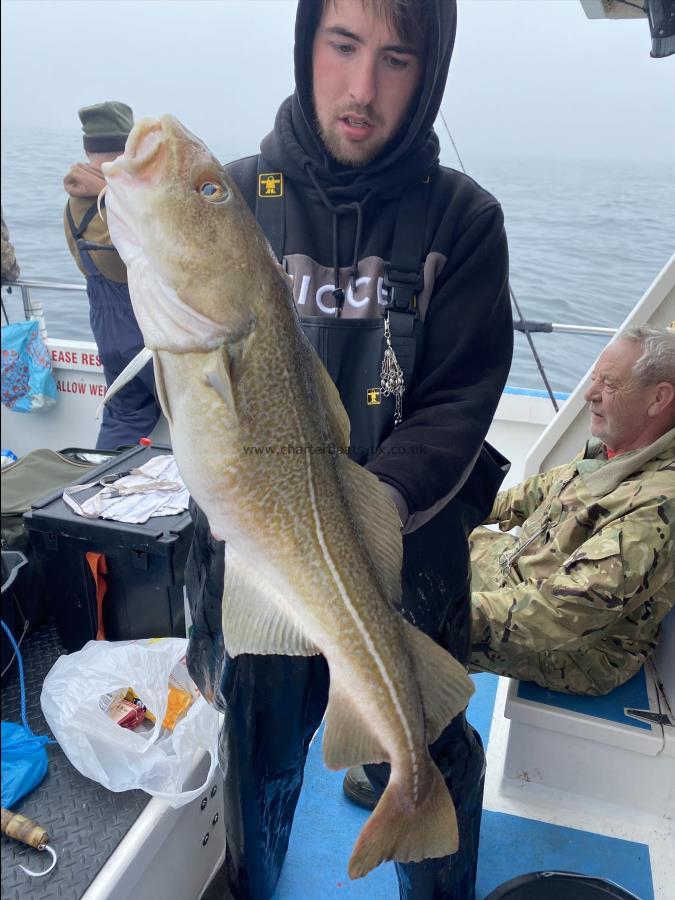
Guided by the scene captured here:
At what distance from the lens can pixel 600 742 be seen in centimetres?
264

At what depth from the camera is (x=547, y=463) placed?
13.8 ft

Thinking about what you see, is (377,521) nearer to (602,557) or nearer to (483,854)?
(602,557)

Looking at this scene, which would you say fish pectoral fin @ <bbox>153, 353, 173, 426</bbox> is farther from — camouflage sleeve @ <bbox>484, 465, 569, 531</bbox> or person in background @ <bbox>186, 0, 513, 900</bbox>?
camouflage sleeve @ <bbox>484, 465, 569, 531</bbox>

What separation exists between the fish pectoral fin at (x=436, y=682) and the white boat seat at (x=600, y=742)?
1.33 meters

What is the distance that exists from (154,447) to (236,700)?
1.87 metres

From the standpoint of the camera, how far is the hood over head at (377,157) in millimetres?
1643

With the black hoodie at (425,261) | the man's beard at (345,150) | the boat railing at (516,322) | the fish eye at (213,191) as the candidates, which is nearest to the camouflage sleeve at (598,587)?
the black hoodie at (425,261)

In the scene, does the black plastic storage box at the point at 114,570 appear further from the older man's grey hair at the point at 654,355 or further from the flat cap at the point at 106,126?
the older man's grey hair at the point at 654,355

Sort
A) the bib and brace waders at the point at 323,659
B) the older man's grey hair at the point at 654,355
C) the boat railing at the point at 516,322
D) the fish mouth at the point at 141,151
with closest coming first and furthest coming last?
the fish mouth at the point at 141,151, the bib and brace waders at the point at 323,659, the older man's grey hair at the point at 654,355, the boat railing at the point at 516,322

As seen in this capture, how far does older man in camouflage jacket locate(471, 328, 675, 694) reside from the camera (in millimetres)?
2449

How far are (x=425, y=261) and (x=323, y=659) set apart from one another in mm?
1158

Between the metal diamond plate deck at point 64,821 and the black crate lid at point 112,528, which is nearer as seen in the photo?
Result: the metal diamond plate deck at point 64,821

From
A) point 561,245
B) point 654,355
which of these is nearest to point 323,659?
point 654,355

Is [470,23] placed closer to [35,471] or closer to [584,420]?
[584,420]
